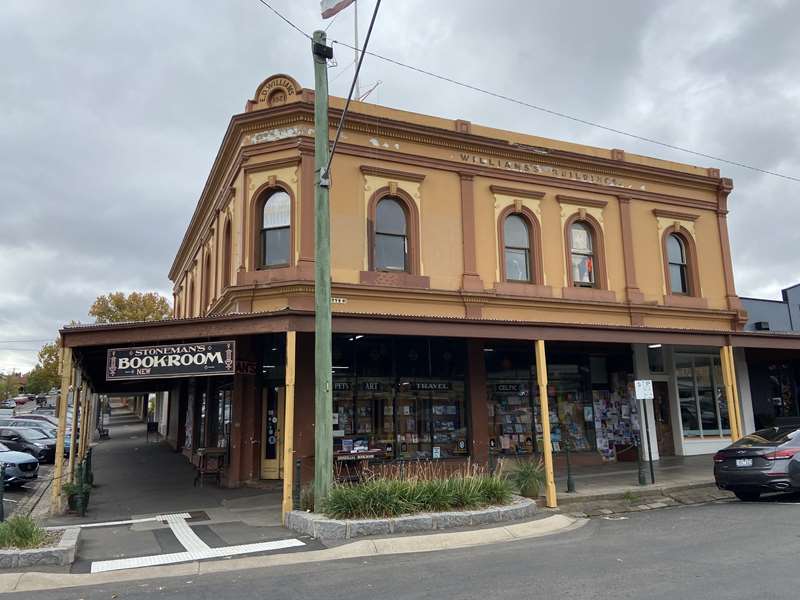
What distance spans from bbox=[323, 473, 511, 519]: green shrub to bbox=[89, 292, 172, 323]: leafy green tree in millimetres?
42008

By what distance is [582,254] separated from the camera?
56.9 feet

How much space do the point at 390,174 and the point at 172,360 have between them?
6.96 metres

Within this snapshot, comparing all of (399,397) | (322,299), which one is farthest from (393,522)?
(399,397)

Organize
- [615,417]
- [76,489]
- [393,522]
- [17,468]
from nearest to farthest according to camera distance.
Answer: [393,522], [76,489], [17,468], [615,417]

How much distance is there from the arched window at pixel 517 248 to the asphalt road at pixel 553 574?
833cm

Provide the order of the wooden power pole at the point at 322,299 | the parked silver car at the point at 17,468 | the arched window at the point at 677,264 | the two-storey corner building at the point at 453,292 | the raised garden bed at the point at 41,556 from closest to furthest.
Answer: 1. the raised garden bed at the point at 41,556
2. the wooden power pole at the point at 322,299
3. the two-storey corner building at the point at 453,292
4. the parked silver car at the point at 17,468
5. the arched window at the point at 677,264

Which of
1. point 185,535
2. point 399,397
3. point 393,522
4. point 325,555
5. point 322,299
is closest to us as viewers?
point 325,555

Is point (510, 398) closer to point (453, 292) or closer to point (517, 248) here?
point (453, 292)

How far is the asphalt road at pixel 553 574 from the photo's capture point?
6.28 m

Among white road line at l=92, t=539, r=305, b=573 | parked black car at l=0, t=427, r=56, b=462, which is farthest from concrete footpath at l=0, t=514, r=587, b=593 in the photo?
parked black car at l=0, t=427, r=56, b=462

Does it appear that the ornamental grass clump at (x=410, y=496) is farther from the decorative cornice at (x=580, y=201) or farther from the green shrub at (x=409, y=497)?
the decorative cornice at (x=580, y=201)

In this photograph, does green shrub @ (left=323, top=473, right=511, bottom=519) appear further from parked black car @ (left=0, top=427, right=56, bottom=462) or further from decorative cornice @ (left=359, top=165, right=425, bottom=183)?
parked black car @ (left=0, top=427, right=56, bottom=462)

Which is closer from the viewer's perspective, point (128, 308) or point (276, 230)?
point (276, 230)

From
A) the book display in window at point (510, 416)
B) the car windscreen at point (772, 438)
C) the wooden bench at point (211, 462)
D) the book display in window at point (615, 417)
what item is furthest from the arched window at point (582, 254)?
the wooden bench at point (211, 462)
